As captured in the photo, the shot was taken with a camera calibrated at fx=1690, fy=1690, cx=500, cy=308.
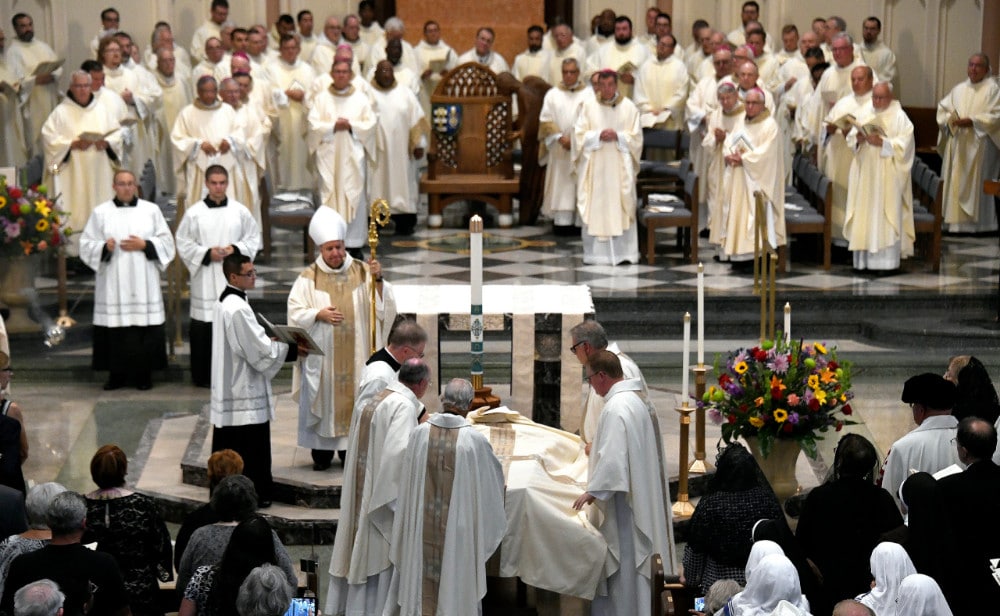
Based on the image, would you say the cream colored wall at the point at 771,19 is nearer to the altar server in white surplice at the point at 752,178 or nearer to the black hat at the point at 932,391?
the altar server in white surplice at the point at 752,178

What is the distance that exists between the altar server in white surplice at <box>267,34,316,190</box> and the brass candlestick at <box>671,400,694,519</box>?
864 cm

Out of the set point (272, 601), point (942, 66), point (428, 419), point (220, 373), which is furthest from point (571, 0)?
point (272, 601)

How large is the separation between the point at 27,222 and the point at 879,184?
22.8ft

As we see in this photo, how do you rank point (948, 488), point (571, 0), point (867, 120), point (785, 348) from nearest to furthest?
1. point (948, 488)
2. point (785, 348)
3. point (867, 120)
4. point (571, 0)

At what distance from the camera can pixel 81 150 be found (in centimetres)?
1413

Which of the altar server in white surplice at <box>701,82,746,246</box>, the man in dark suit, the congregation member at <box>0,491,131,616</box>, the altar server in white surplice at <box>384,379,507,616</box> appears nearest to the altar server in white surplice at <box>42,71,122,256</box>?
the altar server in white surplice at <box>701,82,746,246</box>

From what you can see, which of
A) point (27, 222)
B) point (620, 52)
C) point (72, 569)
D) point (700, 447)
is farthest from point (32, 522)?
point (620, 52)

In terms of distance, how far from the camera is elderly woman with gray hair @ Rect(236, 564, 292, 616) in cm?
534

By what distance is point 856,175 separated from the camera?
14.4 m

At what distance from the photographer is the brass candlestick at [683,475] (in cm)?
791

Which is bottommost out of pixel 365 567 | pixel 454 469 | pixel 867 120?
pixel 365 567

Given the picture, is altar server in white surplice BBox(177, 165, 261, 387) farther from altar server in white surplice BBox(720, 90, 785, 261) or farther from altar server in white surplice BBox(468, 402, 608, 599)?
altar server in white surplice BBox(720, 90, 785, 261)

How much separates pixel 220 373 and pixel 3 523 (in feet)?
6.79

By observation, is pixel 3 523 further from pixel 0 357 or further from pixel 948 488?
pixel 948 488
